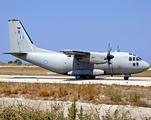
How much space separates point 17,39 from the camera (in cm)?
2930

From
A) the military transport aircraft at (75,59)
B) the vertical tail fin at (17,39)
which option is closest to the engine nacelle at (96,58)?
the military transport aircraft at (75,59)

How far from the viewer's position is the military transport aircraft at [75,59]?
86.4 feet

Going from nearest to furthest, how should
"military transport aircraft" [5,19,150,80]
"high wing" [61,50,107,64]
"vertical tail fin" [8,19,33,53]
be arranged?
1. "high wing" [61,50,107,64]
2. "military transport aircraft" [5,19,150,80]
3. "vertical tail fin" [8,19,33,53]

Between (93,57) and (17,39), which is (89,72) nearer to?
(93,57)

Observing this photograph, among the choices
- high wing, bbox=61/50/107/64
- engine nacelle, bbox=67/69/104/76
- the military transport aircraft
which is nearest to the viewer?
high wing, bbox=61/50/107/64

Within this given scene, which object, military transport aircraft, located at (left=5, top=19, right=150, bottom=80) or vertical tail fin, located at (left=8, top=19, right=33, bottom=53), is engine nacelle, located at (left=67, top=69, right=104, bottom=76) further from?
vertical tail fin, located at (left=8, top=19, right=33, bottom=53)

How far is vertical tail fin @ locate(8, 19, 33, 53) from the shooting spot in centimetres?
2911

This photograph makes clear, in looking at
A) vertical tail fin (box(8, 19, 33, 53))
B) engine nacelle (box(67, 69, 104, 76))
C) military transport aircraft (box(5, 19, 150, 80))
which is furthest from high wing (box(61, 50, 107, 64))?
vertical tail fin (box(8, 19, 33, 53))

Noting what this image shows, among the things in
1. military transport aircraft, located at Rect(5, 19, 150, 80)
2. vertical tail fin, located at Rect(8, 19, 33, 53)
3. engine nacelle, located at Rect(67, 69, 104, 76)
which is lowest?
engine nacelle, located at Rect(67, 69, 104, 76)

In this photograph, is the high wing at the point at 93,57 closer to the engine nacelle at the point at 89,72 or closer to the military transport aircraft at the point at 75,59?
the military transport aircraft at the point at 75,59

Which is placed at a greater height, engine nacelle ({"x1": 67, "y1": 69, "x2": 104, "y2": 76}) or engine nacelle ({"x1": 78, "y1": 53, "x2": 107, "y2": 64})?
engine nacelle ({"x1": 78, "y1": 53, "x2": 107, "y2": 64})

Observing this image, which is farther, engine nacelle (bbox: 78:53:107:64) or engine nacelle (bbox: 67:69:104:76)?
engine nacelle (bbox: 67:69:104:76)

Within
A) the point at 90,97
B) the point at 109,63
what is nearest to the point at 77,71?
the point at 109,63

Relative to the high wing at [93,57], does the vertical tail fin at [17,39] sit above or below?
above
